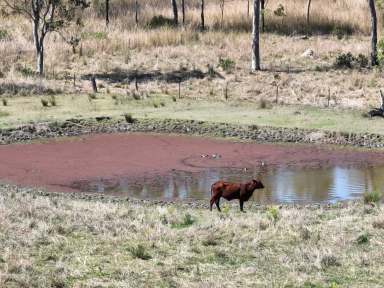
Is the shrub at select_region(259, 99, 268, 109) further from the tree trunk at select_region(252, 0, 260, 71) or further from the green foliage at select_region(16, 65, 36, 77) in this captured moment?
the green foliage at select_region(16, 65, 36, 77)

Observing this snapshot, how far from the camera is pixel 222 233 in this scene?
15164 millimetres

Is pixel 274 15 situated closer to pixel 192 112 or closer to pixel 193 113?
pixel 192 112

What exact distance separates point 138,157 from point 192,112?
8013mm

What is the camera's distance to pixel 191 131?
33.5m

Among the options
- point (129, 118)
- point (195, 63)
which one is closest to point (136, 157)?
point (129, 118)

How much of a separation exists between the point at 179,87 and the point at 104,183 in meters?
18.7

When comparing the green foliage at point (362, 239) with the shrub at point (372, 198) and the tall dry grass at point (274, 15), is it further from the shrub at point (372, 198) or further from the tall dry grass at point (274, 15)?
the tall dry grass at point (274, 15)

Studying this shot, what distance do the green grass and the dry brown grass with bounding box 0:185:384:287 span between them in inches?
620

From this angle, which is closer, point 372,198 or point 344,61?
point 372,198

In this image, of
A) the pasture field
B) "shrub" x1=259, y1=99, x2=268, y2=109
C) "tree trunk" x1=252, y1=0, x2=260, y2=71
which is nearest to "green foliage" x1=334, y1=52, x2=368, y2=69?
the pasture field

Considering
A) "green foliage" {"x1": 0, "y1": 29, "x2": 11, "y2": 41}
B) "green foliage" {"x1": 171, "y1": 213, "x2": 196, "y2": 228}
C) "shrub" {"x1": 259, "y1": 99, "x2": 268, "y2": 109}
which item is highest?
"green foliage" {"x1": 0, "y1": 29, "x2": 11, "y2": 41}

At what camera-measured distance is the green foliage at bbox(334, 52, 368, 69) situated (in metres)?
47.5

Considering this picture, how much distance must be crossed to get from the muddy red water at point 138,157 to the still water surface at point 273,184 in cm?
62

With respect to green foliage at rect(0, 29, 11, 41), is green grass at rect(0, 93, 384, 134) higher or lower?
lower
